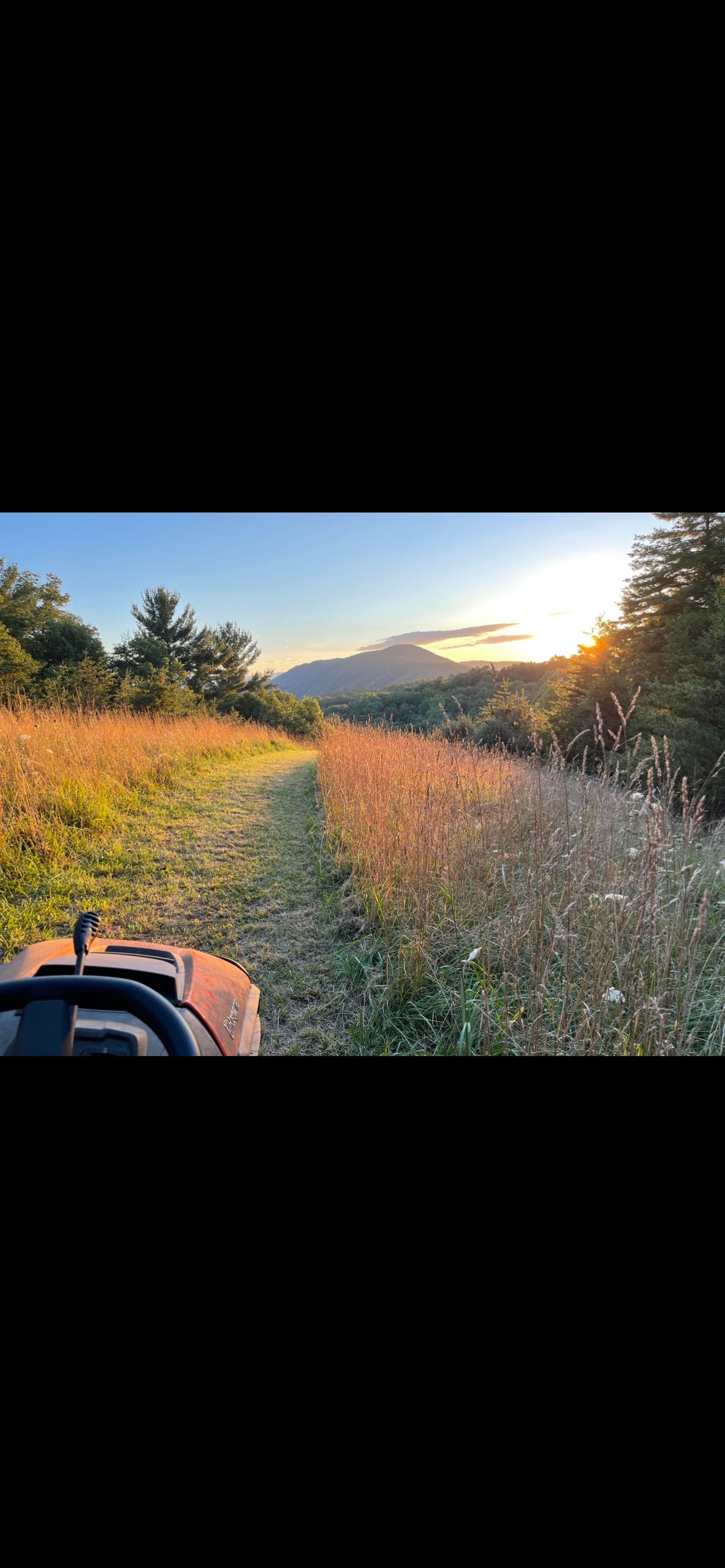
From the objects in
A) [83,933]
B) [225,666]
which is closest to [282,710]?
[225,666]

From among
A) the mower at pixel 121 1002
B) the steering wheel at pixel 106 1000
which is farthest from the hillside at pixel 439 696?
the steering wheel at pixel 106 1000

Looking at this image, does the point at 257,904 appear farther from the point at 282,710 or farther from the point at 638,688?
the point at 638,688

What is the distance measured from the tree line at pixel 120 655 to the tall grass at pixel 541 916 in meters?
1.20

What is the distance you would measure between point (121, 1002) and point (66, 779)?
1544mm

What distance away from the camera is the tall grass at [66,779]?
168 centimetres

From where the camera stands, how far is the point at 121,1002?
817 millimetres

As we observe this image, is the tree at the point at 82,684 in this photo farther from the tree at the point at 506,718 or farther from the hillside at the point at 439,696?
the tree at the point at 506,718

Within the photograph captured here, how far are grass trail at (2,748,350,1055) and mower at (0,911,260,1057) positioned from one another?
0.28 metres

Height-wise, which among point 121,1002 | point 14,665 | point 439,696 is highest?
point 14,665
